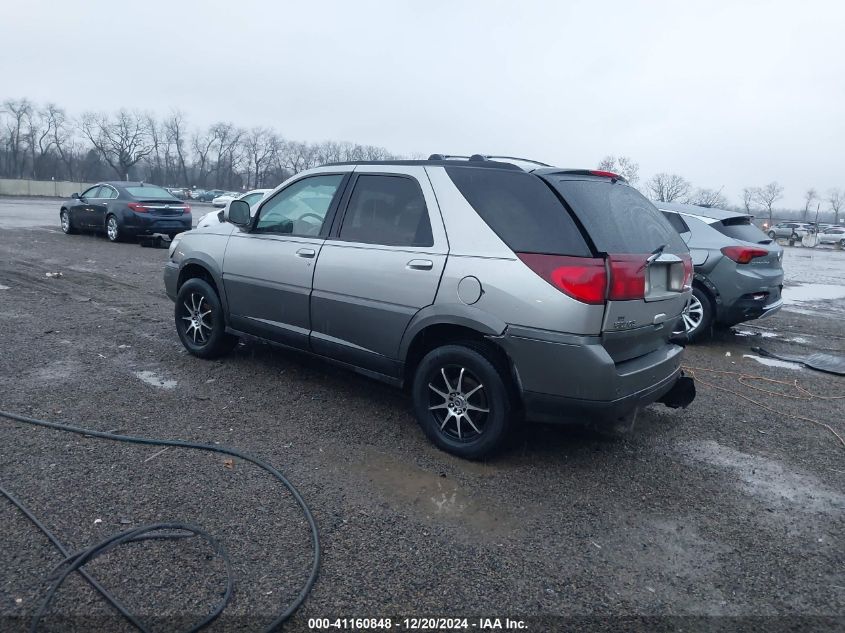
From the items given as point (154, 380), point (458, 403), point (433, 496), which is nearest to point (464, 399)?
point (458, 403)

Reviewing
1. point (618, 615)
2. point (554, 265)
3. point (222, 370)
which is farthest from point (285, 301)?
point (618, 615)

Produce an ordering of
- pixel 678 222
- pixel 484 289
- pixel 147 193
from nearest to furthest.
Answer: pixel 484 289 → pixel 678 222 → pixel 147 193

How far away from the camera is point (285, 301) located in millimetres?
4906

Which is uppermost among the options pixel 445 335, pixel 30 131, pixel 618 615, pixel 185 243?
pixel 30 131

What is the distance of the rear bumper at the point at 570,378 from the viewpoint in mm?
3473

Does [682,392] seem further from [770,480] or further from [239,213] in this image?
[239,213]

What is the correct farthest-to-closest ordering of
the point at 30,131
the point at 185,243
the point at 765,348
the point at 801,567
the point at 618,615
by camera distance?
1. the point at 30,131
2. the point at 765,348
3. the point at 185,243
4. the point at 801,567
5. the point at 618,615

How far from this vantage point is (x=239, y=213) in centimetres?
530

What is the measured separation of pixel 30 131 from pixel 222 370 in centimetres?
10396

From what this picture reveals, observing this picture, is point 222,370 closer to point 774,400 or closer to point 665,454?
point 665,454

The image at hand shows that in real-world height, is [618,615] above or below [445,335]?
below

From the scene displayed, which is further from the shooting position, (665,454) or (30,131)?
(30,131)

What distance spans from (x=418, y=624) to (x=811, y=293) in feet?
47.2

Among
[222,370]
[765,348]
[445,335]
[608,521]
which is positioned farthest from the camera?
[765,348]
